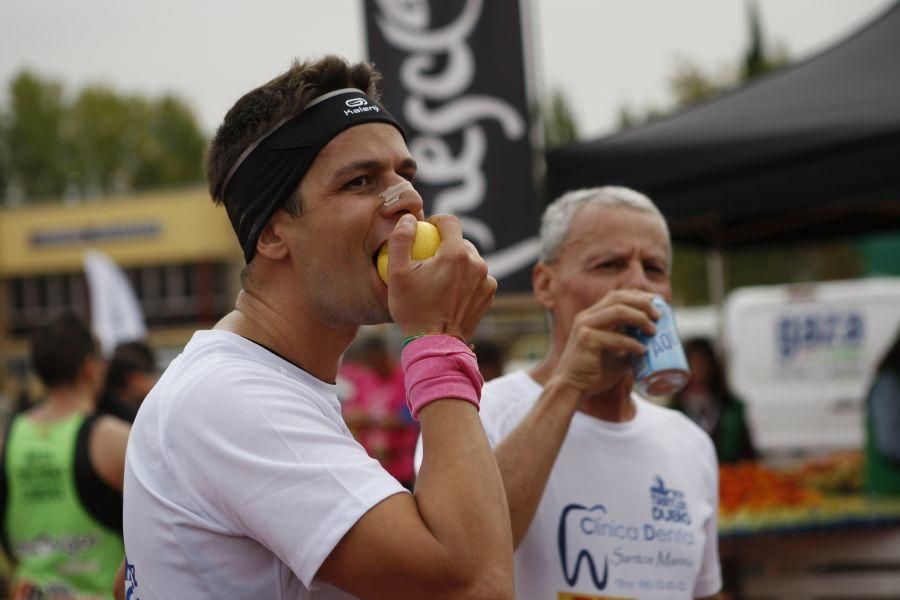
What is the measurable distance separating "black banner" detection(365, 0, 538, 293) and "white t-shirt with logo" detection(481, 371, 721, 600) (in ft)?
11.2

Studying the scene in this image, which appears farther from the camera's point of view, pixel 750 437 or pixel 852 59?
pixel 750 437

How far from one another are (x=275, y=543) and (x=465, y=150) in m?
4.77

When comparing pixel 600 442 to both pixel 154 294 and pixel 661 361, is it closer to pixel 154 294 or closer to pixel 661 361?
pixel 661 361

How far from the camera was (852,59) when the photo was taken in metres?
6.80

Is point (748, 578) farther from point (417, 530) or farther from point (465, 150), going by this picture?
point (417, 530)

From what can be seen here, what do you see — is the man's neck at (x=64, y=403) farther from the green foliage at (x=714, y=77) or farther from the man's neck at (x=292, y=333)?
the green foliage at (x=714, y=77)

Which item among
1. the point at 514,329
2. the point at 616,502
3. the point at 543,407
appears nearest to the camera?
the point at 543,407

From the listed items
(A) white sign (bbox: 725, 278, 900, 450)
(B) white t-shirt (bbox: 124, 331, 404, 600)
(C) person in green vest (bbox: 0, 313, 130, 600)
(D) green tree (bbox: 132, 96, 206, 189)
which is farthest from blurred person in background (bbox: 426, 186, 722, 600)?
(D) green tree (bbox: 132, 96, 206, 189)

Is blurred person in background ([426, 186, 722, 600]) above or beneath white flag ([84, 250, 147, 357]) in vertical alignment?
above

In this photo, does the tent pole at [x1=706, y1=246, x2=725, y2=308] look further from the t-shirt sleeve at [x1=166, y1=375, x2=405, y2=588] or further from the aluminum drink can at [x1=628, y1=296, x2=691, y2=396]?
the t-shirt sleeve at [x1=166, y1=375, x2=405, y2=588]

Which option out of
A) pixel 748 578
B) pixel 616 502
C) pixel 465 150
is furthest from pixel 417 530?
pixel 748 578

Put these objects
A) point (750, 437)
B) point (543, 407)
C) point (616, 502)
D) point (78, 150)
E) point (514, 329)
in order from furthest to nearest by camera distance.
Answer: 1. point (78, 150)
2. point (514, 329)
3. point (750, 437)
4. point (616, 502)
5. point (543, 407)

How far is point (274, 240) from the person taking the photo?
6.15ft

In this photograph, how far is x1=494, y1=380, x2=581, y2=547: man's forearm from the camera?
2303mm
